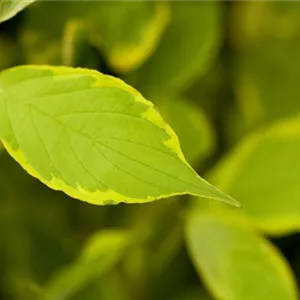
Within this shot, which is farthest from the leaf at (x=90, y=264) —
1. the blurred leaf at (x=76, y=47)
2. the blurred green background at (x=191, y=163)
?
the blurred leaf at (x=76, y=47)

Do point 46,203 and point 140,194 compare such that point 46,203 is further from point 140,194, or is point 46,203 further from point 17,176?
point 140,194

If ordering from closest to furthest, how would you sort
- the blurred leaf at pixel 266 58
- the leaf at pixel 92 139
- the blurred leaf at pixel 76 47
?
the leaf at pixel 92 139
the blurred leaf at pixel 76 47
the blurred leaf at pixel 266 58

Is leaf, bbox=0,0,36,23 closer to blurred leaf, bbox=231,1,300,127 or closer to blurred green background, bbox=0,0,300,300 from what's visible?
blurred green background, bbox=0,0,300,300

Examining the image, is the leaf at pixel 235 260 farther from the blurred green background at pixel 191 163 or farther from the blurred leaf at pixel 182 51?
the blurred leaf at pixel 182 51

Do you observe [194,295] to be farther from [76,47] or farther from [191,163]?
[76,47]

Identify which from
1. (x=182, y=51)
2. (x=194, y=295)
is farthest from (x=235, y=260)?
(x=182, y=51)
